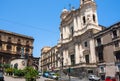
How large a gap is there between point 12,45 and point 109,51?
33.2 meters

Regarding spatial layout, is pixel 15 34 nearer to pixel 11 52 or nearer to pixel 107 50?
pixel 11 52

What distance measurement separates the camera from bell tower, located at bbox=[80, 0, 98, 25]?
4966 cm

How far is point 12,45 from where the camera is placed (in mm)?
62156

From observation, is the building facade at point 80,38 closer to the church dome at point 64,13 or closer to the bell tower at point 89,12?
the bell tower at point 89,12

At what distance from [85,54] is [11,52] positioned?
82.4 ft

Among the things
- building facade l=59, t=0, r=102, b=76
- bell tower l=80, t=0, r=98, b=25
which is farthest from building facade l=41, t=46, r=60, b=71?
bell tower l=80, t=0, r=98, b=25

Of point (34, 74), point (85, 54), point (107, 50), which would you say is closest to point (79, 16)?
point (85, 54)

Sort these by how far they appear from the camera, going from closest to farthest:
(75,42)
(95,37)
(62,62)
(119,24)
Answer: (119,24), (95,37), (75,42), (62,62)

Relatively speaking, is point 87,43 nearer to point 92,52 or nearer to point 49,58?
point 92,52

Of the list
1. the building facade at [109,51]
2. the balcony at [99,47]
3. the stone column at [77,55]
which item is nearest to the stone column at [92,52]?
the building facade at [109,51]

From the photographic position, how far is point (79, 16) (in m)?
53.5

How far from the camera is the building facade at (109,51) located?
39.3m

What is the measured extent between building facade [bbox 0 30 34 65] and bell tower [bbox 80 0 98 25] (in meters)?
20.7

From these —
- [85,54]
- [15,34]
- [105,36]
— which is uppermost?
[15,34]
